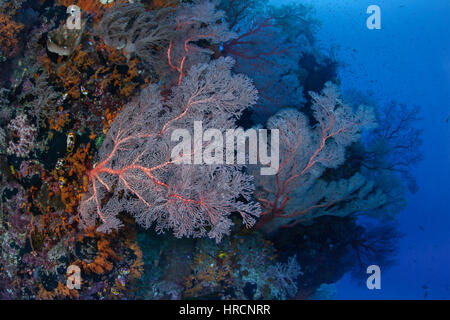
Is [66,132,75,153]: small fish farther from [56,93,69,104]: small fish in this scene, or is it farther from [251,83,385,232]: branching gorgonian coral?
[251,83,385,232]: branching gorgonian coral

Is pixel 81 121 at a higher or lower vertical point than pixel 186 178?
higher

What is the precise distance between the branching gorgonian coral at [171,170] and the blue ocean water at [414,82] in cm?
555

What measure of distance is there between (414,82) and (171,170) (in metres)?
10.3

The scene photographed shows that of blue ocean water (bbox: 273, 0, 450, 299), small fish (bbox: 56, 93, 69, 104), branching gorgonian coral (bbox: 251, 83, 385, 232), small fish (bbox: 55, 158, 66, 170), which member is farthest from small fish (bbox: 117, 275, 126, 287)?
blue ocean water (bbox: 273, 0, 450, 299)

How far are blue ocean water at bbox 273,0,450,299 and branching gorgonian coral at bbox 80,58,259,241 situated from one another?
18.2 ft

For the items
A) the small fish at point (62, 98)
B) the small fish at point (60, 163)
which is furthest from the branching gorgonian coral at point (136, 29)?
the small fish at point (60, 163)

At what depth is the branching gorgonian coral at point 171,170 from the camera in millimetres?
2924

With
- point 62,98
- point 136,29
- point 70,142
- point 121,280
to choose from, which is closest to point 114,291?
point 121,280

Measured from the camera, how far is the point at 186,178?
2787mm

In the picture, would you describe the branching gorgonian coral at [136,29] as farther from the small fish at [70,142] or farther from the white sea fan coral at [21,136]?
the white sea fan coral at [21,136]
